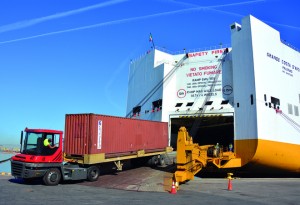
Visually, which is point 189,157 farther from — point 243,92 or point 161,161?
point 243,92

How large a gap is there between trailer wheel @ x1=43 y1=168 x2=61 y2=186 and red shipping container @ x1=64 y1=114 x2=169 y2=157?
1782mm

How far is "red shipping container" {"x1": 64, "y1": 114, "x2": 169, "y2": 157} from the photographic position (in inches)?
630

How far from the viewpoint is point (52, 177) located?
46.9ft

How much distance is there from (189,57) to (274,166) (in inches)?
456

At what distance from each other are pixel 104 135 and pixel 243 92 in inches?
446

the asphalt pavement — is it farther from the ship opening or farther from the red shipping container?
the ship opening

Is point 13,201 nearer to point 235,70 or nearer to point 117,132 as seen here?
point 117,132

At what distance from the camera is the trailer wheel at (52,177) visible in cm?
1415

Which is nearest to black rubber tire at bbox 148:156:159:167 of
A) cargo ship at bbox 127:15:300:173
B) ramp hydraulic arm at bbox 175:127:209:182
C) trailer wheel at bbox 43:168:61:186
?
ramp hydraulic arm at bbox 175:127:209:182

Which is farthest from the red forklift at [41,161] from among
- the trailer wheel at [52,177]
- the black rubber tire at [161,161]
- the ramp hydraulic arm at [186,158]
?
the black rubber tire at [161,161]

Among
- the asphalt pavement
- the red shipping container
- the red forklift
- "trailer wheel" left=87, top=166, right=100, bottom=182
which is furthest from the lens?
the red shipping container

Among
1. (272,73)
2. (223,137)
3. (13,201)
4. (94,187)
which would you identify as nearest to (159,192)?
(94,187)

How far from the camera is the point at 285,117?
23719mm

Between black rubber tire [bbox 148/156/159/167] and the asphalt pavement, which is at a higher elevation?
black rubber tire [bbox 148/156/159/167]
